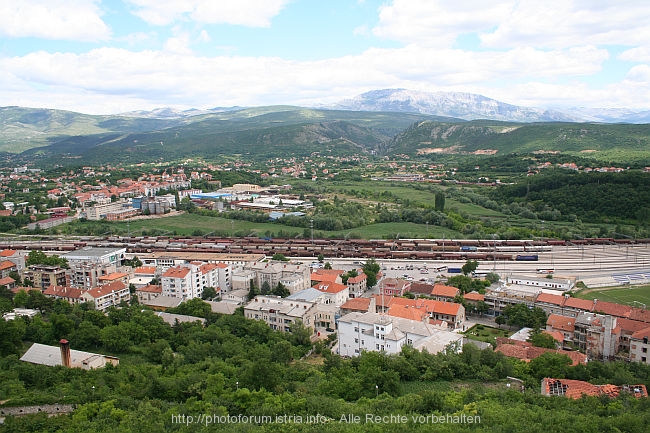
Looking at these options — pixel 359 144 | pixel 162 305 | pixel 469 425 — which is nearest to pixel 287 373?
pixel 469 425

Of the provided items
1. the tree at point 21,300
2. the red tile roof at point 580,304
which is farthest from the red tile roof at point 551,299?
the tree at point 21,300

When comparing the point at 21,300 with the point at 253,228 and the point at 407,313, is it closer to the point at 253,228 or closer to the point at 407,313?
the point at 407,313

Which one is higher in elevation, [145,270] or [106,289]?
[106,289]

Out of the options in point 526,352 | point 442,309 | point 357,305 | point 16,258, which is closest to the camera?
point 526,352

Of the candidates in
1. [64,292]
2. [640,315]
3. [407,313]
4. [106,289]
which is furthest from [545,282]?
[64,292]

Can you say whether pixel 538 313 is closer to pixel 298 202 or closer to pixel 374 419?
pixel 374 419

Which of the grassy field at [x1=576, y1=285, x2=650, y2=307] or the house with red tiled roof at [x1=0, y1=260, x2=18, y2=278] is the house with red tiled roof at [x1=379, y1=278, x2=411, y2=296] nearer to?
the grassy field at [x1=576, y1=285, x2=650, y2=307]

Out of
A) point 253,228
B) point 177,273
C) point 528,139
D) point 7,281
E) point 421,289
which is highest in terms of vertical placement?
point 528,139

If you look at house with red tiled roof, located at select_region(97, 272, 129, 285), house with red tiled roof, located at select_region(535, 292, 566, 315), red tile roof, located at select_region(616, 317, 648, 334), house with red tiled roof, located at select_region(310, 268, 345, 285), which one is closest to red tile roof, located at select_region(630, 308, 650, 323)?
red tile roof, located at select_region(616, 317, 648, 334)

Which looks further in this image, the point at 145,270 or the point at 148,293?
the point at 145,270
